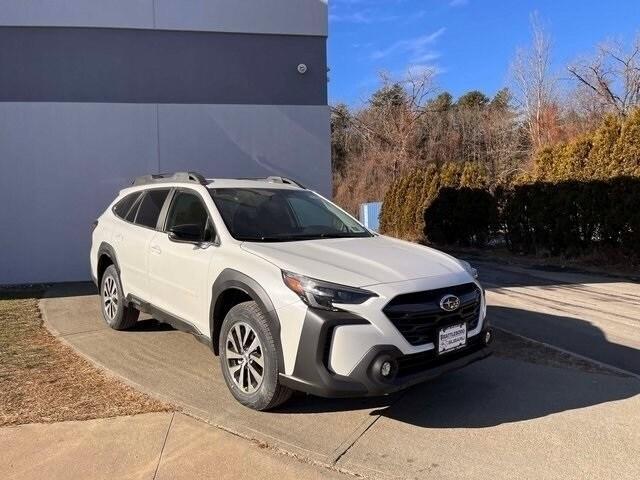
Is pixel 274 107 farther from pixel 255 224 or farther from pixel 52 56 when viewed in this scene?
pixel 255 224

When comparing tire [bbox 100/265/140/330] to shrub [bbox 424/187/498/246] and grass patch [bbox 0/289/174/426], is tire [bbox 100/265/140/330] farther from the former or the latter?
shrub [bbox 424/187/498/246]

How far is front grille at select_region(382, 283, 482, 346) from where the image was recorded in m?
3.96

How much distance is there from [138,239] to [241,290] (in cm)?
211

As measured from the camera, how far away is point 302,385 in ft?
13.0

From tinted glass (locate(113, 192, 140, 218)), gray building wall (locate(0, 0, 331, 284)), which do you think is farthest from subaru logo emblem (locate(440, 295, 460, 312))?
gray building wall (locate(0, 0, 331, 284))

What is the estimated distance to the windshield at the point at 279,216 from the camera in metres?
5.08

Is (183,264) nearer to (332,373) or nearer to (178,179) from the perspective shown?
(178,179)

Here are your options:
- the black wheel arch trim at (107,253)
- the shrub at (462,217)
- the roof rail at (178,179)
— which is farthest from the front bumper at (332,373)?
the shrub at (462,217)

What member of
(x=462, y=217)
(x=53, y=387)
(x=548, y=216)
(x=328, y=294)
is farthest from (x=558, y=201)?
(x=53, y=387)

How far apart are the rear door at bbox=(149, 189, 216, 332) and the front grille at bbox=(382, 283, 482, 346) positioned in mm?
1634

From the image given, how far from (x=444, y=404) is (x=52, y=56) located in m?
9.13

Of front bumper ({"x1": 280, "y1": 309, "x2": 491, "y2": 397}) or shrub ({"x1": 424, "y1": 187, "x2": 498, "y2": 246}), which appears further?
shrub ({"x1": 424, "y1": 187, "x2": 498, "y2": 246})

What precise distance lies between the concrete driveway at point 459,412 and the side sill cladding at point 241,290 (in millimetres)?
535

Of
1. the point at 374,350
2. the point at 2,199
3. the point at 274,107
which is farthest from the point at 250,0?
the point at 374,350
